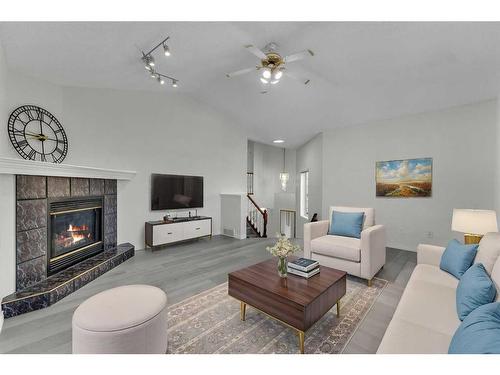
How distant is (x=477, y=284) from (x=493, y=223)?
147 centimetres

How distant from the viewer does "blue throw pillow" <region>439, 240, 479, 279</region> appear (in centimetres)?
183

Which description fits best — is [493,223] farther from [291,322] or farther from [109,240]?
[109,240]

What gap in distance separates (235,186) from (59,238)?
372 centimetres

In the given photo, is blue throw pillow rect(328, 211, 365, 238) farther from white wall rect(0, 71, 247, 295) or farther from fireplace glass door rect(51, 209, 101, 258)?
fireplace glass door rect(51, 209, 101, 258)

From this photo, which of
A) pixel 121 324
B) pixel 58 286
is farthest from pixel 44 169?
pixel 121 324

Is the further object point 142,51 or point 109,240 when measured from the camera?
point 109,240

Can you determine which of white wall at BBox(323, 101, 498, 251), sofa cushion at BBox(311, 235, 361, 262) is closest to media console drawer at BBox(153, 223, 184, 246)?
sofa cushion at BBox(311, 235, 361, 262)

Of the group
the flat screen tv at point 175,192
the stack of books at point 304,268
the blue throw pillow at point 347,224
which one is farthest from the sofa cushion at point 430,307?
the flat screen tv at point 175,192

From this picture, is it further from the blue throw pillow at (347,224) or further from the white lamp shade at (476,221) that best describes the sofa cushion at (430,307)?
the blue throw pillow at (347,224)

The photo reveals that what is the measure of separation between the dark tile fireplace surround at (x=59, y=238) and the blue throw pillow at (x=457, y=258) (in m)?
3.76

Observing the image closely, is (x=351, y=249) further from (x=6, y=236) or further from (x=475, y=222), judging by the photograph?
(x=6, y=236)

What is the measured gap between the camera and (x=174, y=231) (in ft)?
14.0
